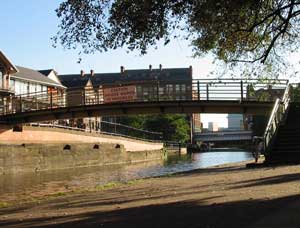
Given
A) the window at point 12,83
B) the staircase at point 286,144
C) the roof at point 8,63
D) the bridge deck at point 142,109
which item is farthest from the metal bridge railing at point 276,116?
the window at point 12,83

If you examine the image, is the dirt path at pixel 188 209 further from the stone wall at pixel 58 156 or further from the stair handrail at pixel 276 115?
the stone wall at pixel 58 156

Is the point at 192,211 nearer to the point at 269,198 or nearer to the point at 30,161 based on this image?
the point at 269,198

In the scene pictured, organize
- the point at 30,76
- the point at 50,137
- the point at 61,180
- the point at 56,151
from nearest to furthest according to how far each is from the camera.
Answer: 1. the point at 61,180
2. the point at 56,151
3. the point at 50,137
4. the point at 30,76

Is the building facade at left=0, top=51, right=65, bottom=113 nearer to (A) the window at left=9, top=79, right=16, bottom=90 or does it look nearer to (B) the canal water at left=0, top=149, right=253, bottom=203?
(A) the window at left=9, top=79, right=16, bottom=90

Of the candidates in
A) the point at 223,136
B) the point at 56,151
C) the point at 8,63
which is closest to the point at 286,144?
the point at 56,151

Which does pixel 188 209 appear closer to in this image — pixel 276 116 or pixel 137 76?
pixel 276 116

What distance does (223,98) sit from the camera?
129ft

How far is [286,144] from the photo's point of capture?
27.3 m

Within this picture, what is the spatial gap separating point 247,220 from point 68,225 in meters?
3.41

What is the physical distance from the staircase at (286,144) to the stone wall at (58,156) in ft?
79.6

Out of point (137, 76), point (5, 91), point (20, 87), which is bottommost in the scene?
point (5, 91)

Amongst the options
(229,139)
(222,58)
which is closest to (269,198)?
(222,58)

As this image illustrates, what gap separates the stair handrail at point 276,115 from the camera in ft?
89.0

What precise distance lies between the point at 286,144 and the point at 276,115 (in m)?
2.73
